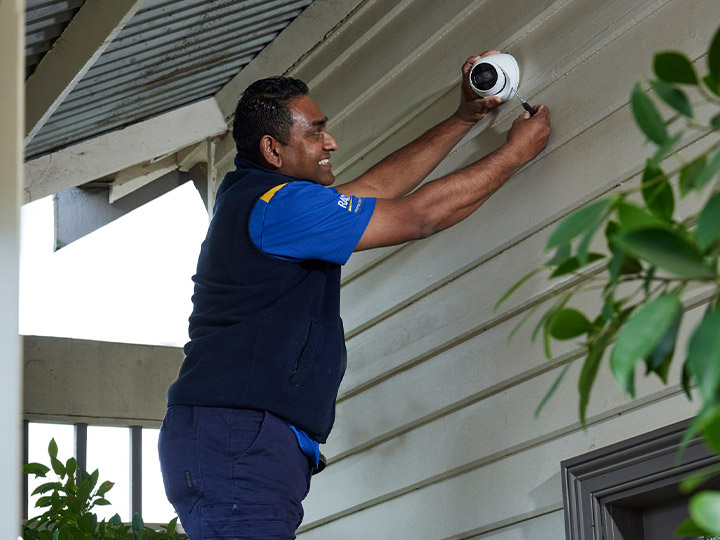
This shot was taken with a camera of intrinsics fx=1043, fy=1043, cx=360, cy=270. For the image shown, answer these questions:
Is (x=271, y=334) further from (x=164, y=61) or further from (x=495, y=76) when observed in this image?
(x=164, y=61)

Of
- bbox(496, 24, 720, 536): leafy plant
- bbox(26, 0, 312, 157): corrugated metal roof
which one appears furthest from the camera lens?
bbox(496, 24, 720, 536): leafy plant

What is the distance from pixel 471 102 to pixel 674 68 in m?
→ 2.22

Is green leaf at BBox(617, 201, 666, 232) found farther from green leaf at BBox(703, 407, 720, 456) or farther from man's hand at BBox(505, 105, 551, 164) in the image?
man's hand at BBox(505, 105, 551, 164)

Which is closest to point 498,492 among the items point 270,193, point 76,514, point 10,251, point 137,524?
point 270,193

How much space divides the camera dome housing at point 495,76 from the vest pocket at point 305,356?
2.58 feet

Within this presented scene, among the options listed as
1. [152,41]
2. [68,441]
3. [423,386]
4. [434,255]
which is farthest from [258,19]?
[68,441]

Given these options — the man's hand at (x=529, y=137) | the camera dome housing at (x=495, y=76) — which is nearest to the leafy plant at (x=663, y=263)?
the man's hand at (x=529, y=137)

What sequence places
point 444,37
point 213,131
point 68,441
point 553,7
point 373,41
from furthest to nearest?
1. point 68,441
2. point 213,131
3. point 373,41
4. point 444,37
5. point 553,7

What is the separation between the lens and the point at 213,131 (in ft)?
14.9

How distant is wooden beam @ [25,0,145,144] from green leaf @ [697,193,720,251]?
112 inches

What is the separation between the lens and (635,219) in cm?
65

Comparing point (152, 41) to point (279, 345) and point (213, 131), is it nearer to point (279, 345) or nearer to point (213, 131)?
point (213, 131)

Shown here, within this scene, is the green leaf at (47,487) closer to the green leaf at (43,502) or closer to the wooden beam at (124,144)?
the green leaf at (43,502)

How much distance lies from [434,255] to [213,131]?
1790mm
